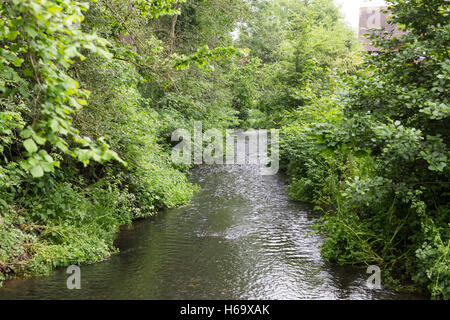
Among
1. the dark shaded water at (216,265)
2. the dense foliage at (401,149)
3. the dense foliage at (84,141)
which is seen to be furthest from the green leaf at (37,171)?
the dense foliage at (401,149)

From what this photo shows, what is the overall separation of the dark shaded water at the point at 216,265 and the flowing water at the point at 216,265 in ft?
0.05

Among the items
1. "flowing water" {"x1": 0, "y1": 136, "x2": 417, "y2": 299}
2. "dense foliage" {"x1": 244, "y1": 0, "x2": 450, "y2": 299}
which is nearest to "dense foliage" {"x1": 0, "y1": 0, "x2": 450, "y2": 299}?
"dense foliage" {"x1": 244, "y1": 0, "x2": 450, "y2": 299}

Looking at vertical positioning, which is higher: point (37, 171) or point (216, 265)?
point (37, 171)

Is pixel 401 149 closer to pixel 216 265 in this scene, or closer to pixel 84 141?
pixel 216 265

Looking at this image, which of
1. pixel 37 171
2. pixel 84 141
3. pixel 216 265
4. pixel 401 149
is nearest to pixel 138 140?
pixel 216 265

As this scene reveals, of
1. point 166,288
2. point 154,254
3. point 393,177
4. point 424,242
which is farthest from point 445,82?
point 154,254

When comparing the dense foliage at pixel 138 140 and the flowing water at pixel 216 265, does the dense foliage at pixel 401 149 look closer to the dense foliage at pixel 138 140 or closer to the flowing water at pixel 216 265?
the dense foliage at pixel 138 140

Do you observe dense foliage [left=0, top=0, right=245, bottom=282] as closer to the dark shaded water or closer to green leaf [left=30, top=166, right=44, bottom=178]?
green leaf [left=30, top=166, right=44, bottom=178]

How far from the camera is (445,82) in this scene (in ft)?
17.0

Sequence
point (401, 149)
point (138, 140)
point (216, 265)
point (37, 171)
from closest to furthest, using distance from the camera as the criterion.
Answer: point (37, 171)
point (401, 149)
point (216, 265)
point (138, 140)

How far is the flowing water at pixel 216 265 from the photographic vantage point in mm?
5500

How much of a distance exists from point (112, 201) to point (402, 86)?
6.45 m

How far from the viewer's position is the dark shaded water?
550 centimetres

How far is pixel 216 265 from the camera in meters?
6.67
